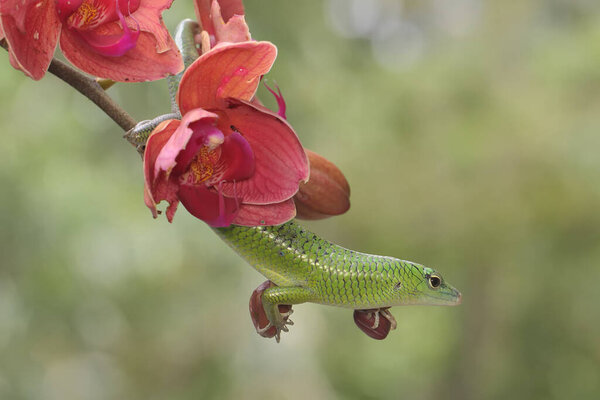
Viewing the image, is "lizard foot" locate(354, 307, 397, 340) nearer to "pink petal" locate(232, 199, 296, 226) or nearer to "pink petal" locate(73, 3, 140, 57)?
"pink petal" locate(232, 199, 296, 226)

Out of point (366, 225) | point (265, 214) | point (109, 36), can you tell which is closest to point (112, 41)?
point (109, 36)

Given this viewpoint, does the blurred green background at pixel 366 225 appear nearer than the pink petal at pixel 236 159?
No

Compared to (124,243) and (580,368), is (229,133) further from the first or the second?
(580,368)

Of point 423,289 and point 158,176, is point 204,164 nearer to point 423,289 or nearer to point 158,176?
point 158,176

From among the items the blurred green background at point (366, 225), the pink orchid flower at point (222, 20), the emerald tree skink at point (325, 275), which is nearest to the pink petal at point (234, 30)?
the pink orchid flower at point (222, 20)

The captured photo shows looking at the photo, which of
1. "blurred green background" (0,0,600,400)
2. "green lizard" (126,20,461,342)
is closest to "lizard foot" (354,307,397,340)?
"green lizard" (126,20,461,342)

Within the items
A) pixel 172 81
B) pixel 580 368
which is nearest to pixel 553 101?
pixel 580 368

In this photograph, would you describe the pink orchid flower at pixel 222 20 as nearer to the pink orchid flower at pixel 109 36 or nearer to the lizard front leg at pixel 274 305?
the pink orchid flower at pixel 109 36
